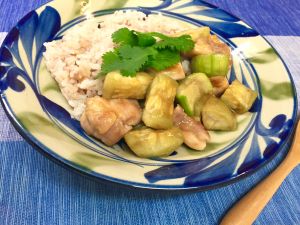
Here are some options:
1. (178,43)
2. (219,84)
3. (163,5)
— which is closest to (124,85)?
(178,43)

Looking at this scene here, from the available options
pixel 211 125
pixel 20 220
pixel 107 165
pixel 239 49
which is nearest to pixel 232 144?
pixel 211 125

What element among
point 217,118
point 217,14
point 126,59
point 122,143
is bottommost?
point 122,143

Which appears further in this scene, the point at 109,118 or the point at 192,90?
the point at 192,90

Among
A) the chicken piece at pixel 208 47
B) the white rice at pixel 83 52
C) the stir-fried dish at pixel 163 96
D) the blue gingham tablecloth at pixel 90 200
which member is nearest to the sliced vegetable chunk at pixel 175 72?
the stir-fried dish at pixel 163 96

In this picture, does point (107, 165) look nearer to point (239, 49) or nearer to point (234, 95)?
point (234, 95)

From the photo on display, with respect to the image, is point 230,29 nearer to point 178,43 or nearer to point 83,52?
point 178,43

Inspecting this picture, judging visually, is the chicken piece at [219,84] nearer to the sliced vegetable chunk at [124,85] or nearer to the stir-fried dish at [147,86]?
the stir-fried dish at [147,86]
